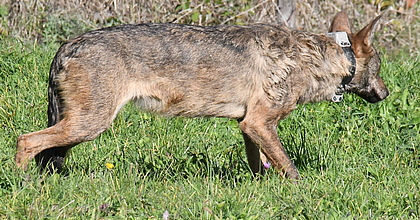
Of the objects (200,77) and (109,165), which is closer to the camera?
(200,77)

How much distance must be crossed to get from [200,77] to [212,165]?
879 mm

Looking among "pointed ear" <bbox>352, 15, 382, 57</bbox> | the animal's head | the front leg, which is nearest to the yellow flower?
the front leg

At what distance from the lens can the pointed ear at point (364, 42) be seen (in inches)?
221

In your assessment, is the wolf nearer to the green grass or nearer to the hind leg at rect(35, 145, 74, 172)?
the hind leg at rect(35, 145, 74, 172)

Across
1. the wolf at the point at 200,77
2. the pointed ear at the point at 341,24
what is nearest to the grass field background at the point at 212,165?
the wolf at the point at 200,77

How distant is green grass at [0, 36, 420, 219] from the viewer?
173 inches

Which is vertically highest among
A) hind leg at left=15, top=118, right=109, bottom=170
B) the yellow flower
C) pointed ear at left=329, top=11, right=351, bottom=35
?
pointed ear at left=329, top=11, right=351, bottom=35

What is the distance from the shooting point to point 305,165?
5941 mm

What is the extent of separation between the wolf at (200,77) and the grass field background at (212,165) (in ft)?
1.18

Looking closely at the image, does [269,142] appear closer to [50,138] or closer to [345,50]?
[345,50]

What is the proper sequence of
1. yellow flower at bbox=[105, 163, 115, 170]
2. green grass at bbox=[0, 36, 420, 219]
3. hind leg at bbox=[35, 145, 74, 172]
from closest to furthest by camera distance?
1. green grass at bbox=[0, 36, 420, 219]
2. hind leg at bbox=[35, 145, 74, 172]
3. yellow flower at bbox=[105, 163, 115, 170]

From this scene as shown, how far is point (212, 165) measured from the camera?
5773 millimetres

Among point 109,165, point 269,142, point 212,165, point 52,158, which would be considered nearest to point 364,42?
point 269,142

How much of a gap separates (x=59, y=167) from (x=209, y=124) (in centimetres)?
195
